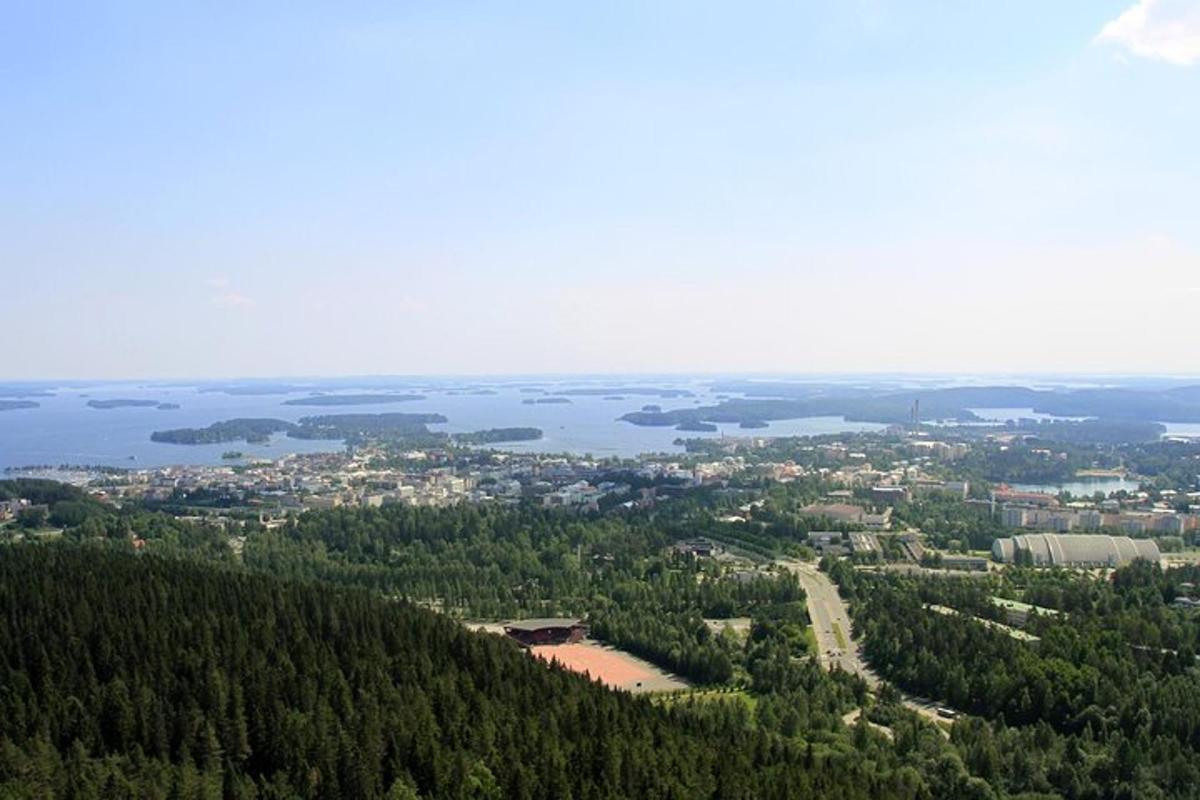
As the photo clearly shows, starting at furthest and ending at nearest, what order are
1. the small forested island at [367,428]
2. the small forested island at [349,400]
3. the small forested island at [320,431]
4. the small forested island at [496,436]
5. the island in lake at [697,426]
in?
the small forested island at [349,400], the island in lake at [697,426], the small forested island at [367,428], the small forested island at [320,431], the small forested island at [496,436]

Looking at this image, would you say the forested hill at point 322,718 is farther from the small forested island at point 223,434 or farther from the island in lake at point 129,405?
the island in lake at point 129,405

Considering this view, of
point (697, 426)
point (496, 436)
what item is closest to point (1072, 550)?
point (496, 436)

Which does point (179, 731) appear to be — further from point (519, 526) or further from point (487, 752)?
point (519, 526)

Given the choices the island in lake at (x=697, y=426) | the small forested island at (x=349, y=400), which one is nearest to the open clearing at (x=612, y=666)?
the island in lake at (x=697, y=426)

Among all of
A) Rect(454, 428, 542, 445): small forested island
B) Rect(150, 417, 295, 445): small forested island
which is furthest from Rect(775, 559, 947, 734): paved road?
Rect(150, 417, 295, 445): small forested island

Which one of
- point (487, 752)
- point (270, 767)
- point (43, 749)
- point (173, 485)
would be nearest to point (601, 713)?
point (487, 752)
